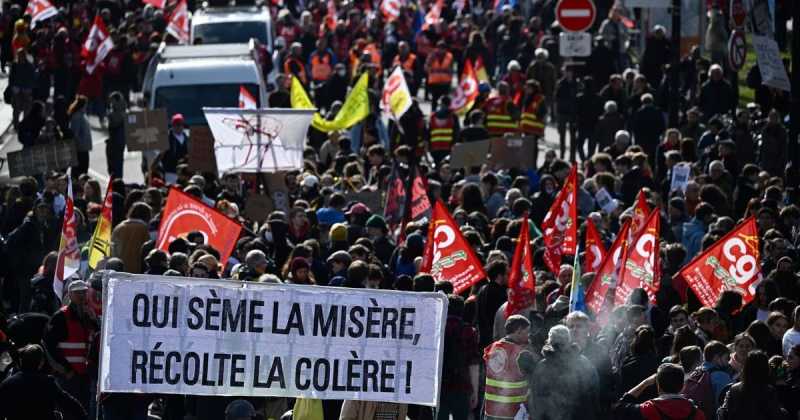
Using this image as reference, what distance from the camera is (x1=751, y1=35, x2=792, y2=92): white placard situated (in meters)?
18.5

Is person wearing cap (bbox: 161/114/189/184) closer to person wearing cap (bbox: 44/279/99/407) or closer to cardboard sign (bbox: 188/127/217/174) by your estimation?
cardboard sign (bbox: 188/127/217/174)

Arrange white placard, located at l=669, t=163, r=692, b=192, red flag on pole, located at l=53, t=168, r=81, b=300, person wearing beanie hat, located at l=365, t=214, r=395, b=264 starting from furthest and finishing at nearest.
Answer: white placard, located at l=669, t=163, r=692, b=192
person wearing beanie hat, located at l=365, t=214, r=395, b=264
red flag on pole, located at l=53, t=168, r=81, b=300

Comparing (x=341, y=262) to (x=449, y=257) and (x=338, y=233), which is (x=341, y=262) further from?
(x=338, y=233)

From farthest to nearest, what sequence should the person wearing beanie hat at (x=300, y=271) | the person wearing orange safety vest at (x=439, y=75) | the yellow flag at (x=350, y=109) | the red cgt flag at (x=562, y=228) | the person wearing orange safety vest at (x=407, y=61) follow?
the person wearing orange safety vest at (x=407, y=61), the person wearing orange safety vest at (x=439, y=75), the yellow flag at (x=350, y=109), the red cgt flag at (x=562, y=228), the person wearing beanie hat at (x=300, y=271)

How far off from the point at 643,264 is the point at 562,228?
196 cm

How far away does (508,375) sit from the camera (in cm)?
1142

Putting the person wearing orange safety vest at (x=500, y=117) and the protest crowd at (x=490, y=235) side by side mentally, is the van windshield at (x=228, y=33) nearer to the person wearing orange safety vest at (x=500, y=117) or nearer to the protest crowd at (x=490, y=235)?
the protest crowd at (x=490, y=235)

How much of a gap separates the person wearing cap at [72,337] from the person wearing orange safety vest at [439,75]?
19.5m

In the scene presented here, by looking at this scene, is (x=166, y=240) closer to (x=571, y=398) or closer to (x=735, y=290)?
(x=735, y=290)

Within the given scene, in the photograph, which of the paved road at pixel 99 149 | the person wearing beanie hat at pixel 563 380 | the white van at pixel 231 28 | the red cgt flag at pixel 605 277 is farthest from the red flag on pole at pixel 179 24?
the person wearing beanie hat at pixel 563 380

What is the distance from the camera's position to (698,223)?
1669 cm

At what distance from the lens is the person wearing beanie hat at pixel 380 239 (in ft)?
52.7

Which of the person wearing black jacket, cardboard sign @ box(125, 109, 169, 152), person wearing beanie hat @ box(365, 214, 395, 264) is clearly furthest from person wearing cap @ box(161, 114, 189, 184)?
the person wearing black jacket

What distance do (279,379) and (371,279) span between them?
3.45 metres
